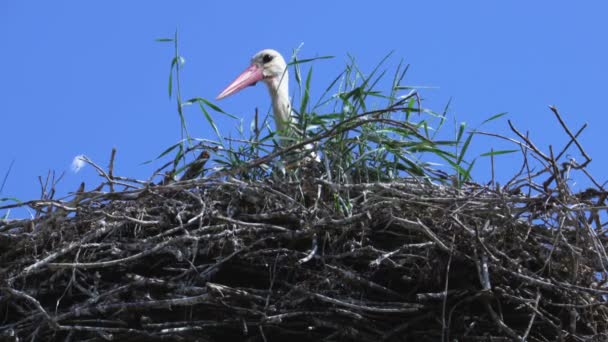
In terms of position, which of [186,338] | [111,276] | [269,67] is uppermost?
[269,67]

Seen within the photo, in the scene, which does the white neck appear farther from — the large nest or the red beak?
the large nest

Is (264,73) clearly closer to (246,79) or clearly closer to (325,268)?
(246,79)

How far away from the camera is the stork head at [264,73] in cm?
464

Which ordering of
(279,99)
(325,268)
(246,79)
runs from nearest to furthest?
1. (325,268)
2. (279,99)
3. (246,79)

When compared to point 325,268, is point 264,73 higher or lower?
higher

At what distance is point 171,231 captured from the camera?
3168 mm

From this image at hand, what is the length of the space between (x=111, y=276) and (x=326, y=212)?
589 millimetres

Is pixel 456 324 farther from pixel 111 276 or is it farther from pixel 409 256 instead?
pixel 111 276

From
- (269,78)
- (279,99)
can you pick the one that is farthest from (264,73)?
(279,99)

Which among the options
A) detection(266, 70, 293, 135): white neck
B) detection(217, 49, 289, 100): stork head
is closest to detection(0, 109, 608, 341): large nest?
detection(266, 70, 293, 135): white neck

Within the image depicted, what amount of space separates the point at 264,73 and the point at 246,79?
96 mm

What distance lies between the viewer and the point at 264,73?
472 centimetres

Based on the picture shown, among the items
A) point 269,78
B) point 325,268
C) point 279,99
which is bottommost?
point 325,268

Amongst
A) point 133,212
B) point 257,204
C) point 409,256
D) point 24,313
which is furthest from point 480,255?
point 24,313
